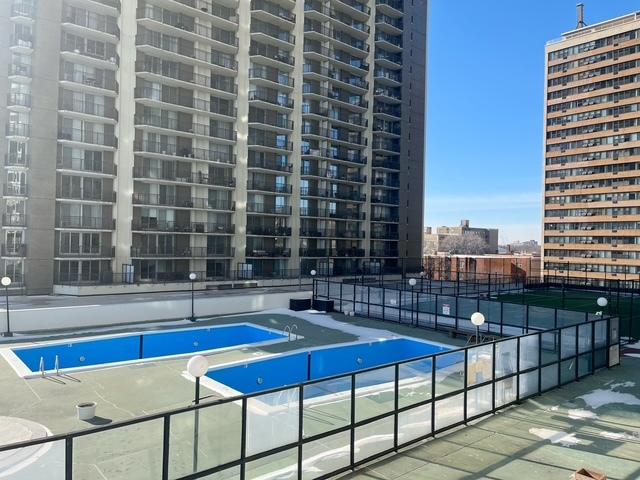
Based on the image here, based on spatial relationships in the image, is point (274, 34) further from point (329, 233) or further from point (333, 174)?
point (329, 233)

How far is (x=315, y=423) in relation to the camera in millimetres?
7941

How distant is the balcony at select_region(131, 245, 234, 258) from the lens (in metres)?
39.7

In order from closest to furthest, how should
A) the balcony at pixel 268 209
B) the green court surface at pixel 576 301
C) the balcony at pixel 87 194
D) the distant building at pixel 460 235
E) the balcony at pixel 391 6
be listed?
the green court surface at pixel 576 301 → the balcony at pixel 87 194 → the balcony at pixel 268 209 → the balcony at pixel 391 6 → the distant building at pixel 460 235

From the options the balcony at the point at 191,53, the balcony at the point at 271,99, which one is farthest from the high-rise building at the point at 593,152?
the balcony at the point at 191,53

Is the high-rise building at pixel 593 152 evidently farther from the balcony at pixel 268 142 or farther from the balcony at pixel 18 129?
the balcony at pixel 18 129

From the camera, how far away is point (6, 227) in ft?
112

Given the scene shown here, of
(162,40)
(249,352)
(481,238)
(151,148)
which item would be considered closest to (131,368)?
(249,352)

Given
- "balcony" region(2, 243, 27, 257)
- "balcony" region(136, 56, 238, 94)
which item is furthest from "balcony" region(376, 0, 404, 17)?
"balcony" region(2, 243, 27, 257)

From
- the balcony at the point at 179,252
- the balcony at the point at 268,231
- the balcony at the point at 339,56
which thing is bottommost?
the balcony at the point at 179,252

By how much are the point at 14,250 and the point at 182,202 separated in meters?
12.7

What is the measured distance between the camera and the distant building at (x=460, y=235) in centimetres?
13550

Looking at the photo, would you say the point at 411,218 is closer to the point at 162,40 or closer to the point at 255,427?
the point at 162,40

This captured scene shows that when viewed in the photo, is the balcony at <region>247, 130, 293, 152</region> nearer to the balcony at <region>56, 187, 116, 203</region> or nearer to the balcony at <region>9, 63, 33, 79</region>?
the balcony at <region>56, 187, 116, 203</region>

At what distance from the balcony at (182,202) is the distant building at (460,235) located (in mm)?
95728
